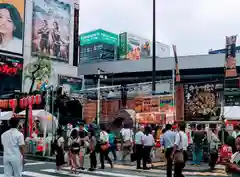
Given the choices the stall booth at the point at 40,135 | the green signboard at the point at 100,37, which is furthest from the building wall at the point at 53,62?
the stall booth at the point at 40,135

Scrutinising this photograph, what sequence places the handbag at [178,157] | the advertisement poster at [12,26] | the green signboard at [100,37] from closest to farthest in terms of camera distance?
the handbag at [178,157] → the advertisement poster at [12,26] → the green signboard at [100,37]

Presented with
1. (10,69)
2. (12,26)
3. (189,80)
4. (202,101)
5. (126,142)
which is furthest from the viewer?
(12,26)

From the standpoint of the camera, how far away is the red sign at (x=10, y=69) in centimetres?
4538

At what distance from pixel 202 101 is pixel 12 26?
3595 centimetres

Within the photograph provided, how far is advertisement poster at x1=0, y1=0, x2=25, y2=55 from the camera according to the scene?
153 ft

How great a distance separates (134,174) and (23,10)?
134 ft

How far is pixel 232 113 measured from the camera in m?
18.8

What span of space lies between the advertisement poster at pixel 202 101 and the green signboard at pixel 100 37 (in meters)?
59.5

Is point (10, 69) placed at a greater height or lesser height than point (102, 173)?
greater

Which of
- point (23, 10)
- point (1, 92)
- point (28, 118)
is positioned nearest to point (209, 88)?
point (28, 118)

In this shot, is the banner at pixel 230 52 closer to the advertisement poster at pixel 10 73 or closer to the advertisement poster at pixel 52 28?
the advertisement poster at pixel 10 73

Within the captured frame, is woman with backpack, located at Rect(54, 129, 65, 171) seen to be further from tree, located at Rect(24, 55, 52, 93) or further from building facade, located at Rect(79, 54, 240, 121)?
tree, located at Rect(24, 55, 52, 93)

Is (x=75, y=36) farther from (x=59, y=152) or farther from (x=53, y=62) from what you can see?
(x=59, y=152)

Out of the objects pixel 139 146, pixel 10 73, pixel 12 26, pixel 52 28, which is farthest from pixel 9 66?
pixel 139 146
